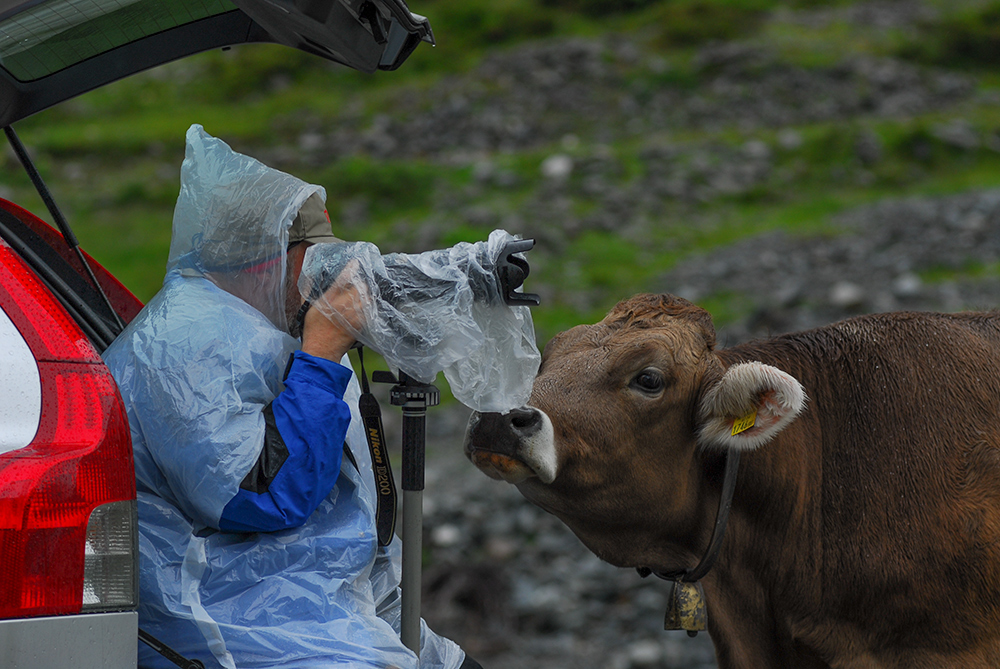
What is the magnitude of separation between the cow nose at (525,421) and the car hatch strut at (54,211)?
4.02 feet

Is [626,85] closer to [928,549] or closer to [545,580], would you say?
[545,580]

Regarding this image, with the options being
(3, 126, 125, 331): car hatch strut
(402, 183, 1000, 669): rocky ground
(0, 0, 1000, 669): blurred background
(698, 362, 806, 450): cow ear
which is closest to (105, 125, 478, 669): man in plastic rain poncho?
(3, 126, 125, 331): car hatch strut

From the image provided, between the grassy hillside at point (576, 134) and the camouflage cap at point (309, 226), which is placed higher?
the camouflage cap at point (309, 226)

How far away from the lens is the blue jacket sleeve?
97.7 inches

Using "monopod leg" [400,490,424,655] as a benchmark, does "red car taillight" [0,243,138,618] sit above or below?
above

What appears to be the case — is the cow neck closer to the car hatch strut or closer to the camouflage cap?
the camouflage cap

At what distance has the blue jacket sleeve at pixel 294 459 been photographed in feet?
8.14

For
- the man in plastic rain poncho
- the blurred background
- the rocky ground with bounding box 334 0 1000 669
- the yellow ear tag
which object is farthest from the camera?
the blurred background


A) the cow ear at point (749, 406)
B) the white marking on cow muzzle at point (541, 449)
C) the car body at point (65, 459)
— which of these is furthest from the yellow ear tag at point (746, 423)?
the car body at point (65, 459)

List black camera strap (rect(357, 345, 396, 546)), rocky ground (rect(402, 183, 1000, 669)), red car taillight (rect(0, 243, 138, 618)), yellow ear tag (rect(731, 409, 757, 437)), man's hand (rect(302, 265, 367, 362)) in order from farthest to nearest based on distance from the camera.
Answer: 1. rocky ground (rect(402, 183, 1000, 669))
2. yellow ear tag (rect(731, 409, 757, 437))
3. black camera strap (rect(357, 345, 396, 546))
4. man's hand (rect(302, 265, 367, 362))
5. red car taillight (rect(0, 243, 138, 618))

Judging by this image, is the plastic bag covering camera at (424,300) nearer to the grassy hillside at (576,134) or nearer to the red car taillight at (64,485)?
the red car taillight at (64,485)

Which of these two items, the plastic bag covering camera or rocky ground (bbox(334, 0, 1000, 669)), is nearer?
the plastic bag covering camera

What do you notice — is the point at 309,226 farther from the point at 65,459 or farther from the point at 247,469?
the point at 65,459

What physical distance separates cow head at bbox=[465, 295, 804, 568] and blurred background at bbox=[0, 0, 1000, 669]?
377 centimetres
